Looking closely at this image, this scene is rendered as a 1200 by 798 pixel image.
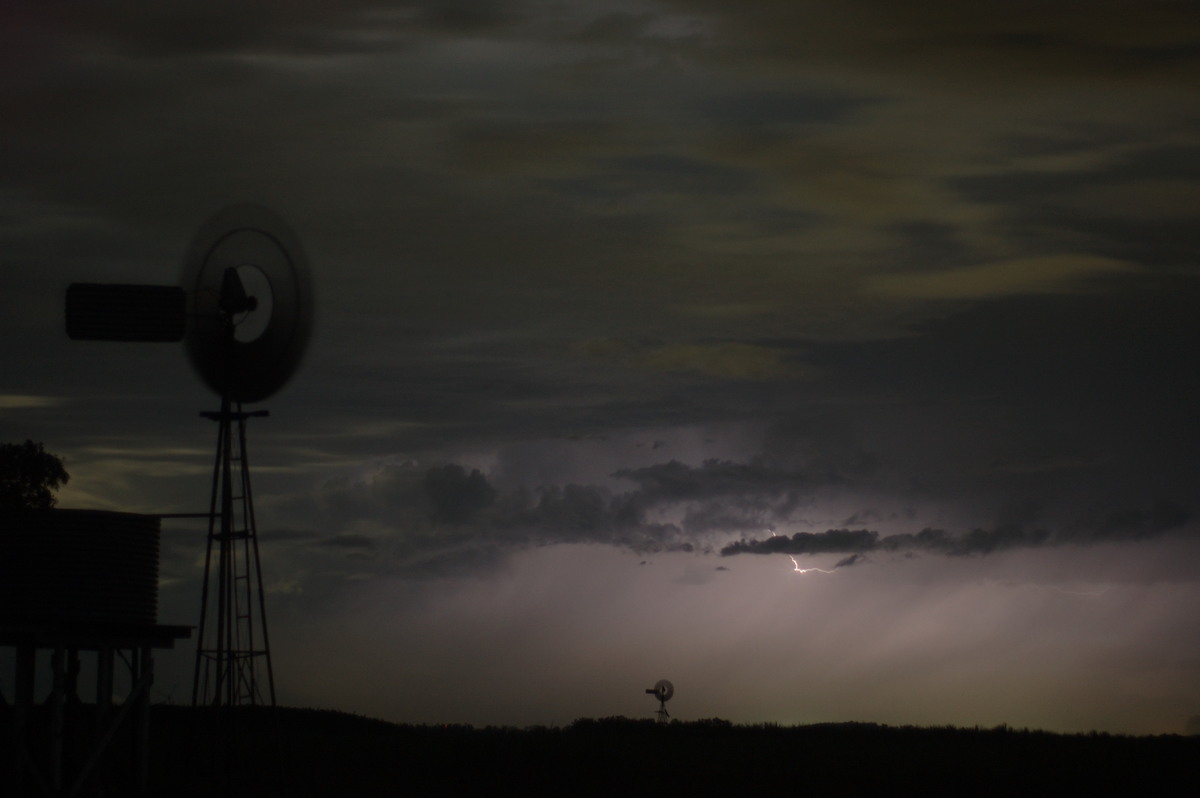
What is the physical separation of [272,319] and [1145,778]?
99.2 ft

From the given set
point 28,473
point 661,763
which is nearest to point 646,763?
point 661,763

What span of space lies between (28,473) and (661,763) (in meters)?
25.4

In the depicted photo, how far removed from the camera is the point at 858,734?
2394 inches

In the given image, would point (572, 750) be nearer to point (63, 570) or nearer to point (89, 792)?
point (89, 792)

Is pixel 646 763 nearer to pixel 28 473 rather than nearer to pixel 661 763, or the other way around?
pixel 661 763

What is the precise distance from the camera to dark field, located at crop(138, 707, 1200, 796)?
38.8m

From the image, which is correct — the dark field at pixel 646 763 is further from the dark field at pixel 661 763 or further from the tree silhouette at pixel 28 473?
the tree silhouette at pixel 28 473

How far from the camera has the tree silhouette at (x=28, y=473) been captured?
49719mm

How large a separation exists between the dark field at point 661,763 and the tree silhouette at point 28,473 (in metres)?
10.4

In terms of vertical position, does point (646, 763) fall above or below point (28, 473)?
below

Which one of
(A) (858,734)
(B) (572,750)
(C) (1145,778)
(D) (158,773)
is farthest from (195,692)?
(A) (858,734)

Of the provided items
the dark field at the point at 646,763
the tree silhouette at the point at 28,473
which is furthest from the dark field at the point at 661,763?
the tree silhouette at the point at 28,473

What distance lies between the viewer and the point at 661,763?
149ft

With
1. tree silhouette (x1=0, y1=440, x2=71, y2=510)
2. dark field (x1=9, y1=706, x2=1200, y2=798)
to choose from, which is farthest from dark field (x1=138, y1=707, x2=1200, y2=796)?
tree silhouette (x1=0, y1=440, x2=71, y2=510)
